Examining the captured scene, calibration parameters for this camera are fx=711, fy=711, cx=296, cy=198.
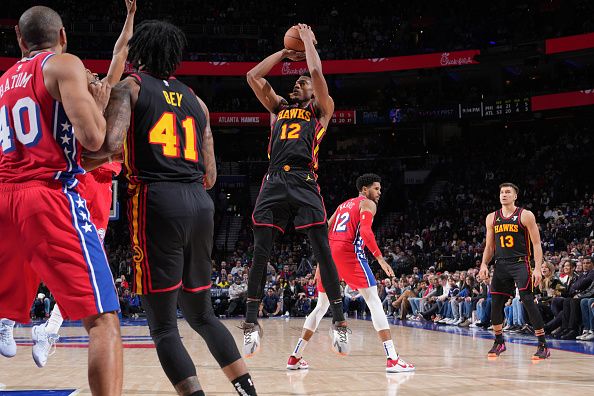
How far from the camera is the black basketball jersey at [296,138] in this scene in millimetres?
5875

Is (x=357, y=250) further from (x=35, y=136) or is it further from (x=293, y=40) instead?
(x=35, y=136)

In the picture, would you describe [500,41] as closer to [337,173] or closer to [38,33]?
[337,173]

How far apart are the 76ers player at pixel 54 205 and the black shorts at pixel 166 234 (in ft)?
1.01

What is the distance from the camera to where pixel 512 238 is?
28.9 ft

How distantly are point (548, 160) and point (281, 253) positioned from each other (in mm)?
10830

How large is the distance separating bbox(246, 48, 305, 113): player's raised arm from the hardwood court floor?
2384 mm

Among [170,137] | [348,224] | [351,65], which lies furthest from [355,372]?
[351,65]

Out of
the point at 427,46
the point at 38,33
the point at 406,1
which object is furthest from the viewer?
the point at 406,1

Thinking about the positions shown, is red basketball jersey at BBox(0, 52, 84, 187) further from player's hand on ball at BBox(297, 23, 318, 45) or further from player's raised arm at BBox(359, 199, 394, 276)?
player's raised arm at BBox(359, 199, 394, 276)

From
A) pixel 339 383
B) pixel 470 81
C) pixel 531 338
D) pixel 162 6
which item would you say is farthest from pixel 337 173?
pixel 339 383

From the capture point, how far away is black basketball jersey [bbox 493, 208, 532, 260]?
8.78m

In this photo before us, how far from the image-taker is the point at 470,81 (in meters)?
32.8

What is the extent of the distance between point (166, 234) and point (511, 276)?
6292 millimetres

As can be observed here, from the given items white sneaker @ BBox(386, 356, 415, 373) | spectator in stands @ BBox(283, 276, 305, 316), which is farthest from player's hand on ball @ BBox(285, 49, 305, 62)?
spectator in stands @ BBox(283, 276, 305, 316)
